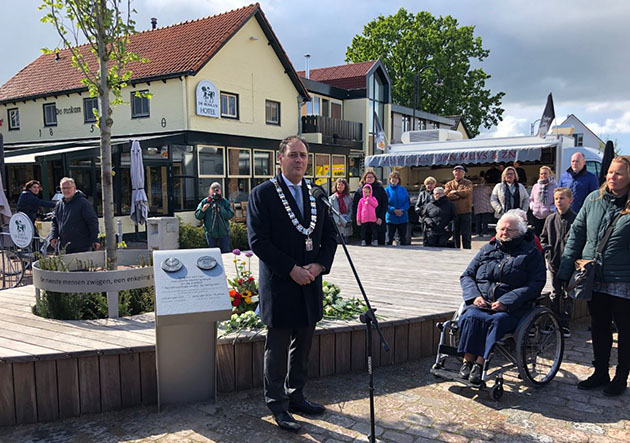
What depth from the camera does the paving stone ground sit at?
A: 10.2ft

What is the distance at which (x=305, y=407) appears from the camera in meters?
3.38

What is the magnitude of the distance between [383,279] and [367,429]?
313 cm

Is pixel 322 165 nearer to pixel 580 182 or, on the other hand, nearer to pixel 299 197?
pixel 580 182

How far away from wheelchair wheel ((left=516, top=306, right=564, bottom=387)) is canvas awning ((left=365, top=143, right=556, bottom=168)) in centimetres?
1060

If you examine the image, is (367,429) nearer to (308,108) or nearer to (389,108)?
(308,108)

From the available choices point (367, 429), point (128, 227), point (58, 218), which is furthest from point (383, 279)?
point (128, 227)

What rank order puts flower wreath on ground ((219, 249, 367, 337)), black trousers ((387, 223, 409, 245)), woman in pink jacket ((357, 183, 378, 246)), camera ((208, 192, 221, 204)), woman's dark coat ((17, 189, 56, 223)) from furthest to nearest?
black trousers ((387, 223, 409, 245))
woman in pink jacket ((357, 183, 378, 246))
woman's dark coat ((17, 189, 56, 223))
camera ((208, 192, 221, 204))
flower wreath on ground ((219, 249, 367, 337))

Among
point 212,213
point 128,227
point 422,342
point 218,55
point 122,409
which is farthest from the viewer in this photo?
point 218,55

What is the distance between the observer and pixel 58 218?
581 centimetres

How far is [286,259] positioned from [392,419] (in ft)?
4.43

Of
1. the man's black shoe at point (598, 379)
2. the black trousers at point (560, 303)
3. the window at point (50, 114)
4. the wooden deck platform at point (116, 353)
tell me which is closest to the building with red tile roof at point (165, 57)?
the window at point (50, 114)

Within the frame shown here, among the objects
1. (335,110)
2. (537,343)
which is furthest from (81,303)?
(335,110)

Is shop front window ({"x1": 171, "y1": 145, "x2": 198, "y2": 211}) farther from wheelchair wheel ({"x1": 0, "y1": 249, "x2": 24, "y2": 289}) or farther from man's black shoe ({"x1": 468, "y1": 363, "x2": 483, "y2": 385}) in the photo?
man's black shoe ({"x1": 468, "y1": 363, "x2": 483, "y2": 385})

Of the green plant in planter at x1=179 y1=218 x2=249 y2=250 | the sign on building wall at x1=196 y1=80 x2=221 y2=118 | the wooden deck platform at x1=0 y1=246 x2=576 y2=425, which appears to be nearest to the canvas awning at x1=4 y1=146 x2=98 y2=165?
the sign on building wall at x1=196 y1=80 x2=221 y2=118
